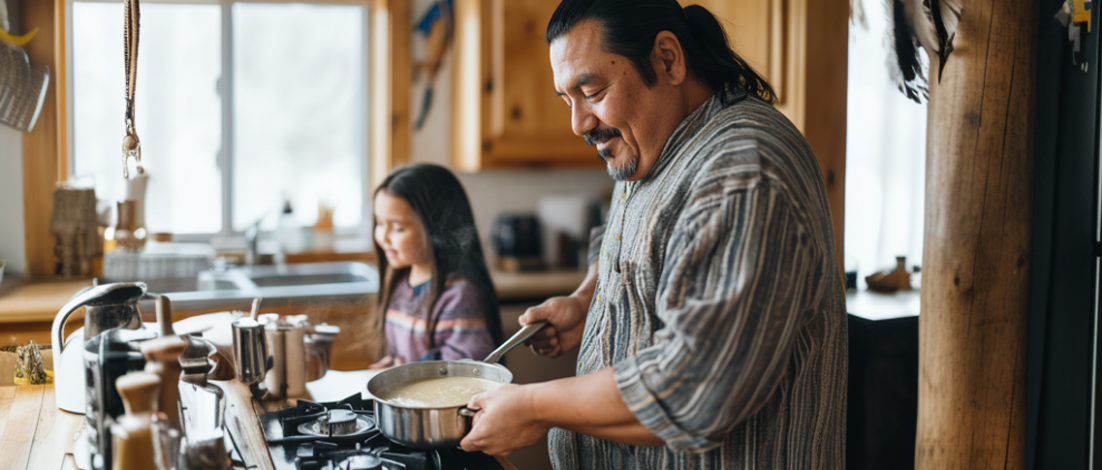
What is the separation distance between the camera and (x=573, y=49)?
122cm

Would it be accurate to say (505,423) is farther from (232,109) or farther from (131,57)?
(232,109)

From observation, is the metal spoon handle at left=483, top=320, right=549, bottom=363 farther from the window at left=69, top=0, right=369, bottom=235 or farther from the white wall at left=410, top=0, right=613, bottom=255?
the window at left=69, top=0, right=369, bottom=235

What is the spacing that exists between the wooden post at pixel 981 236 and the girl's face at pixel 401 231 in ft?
4.20

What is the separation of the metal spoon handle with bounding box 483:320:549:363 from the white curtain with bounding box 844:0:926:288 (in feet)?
3.06

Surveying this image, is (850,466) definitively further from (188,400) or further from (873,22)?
(188,400)

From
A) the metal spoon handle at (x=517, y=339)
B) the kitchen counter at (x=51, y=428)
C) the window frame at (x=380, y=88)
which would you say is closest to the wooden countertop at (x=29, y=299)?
the kitchen counter at (x=51, y=428)

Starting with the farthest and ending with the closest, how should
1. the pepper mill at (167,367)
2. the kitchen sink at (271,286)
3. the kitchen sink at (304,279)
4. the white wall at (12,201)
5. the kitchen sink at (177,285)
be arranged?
the kitchen sink at (304,279), the kitchen sink at (177,285), the kitchen sink at (271,286), the white wall at (12,201), the pepper mill at (167,367)

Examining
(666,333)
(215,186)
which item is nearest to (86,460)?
(666,333)

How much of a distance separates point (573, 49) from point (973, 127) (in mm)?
759

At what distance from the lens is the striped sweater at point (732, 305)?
0.96 meters

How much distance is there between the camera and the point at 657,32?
121cm

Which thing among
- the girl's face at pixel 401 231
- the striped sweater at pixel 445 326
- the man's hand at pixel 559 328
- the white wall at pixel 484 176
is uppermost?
the white wall at pixel 484 176

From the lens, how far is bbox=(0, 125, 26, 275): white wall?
5.93 ft

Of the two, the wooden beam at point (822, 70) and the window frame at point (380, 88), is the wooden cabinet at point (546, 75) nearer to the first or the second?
the wooden beam at point (822, 70)
